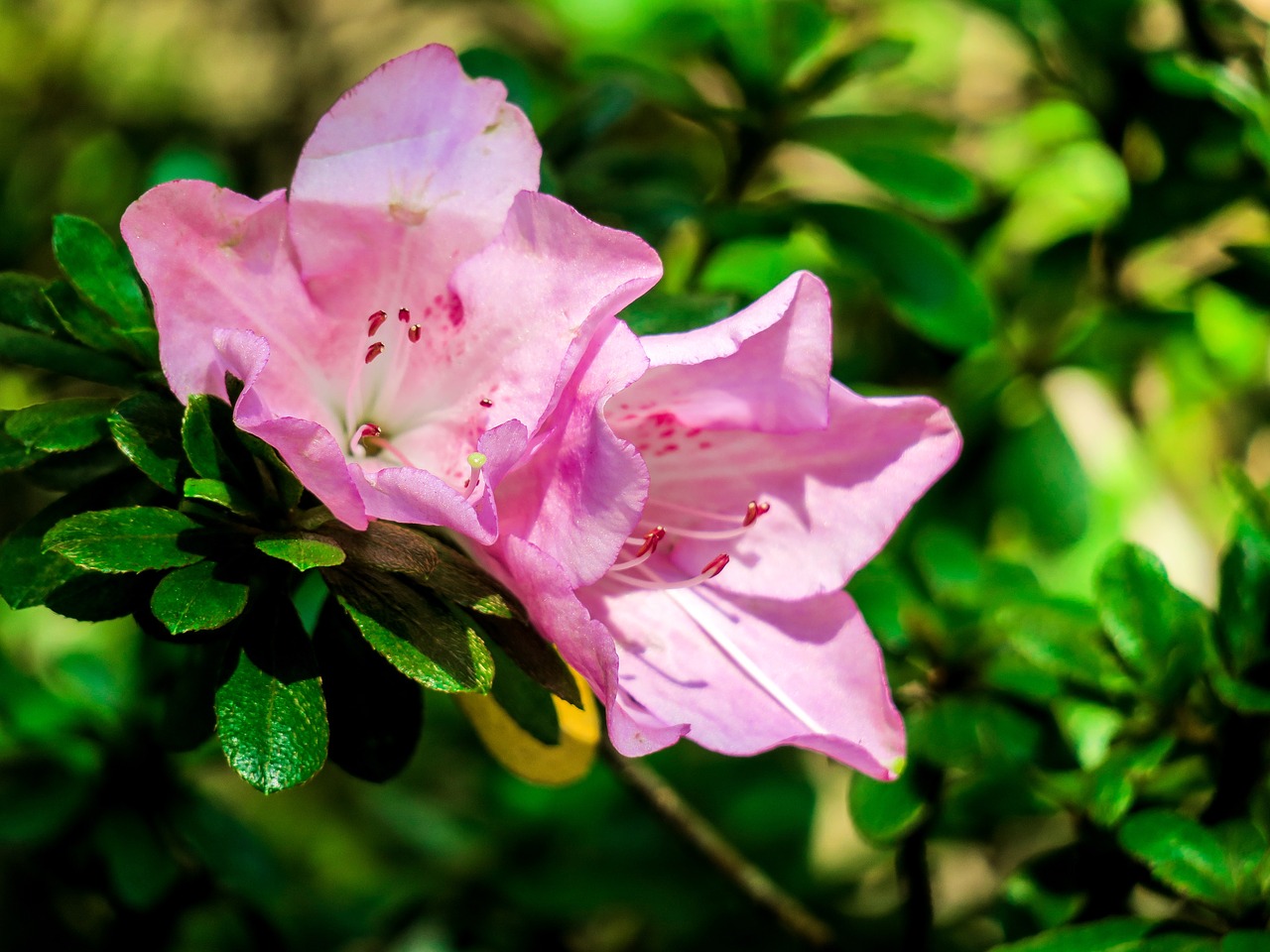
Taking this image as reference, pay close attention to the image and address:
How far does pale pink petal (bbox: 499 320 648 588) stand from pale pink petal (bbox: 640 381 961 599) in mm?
147

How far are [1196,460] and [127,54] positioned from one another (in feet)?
9.68

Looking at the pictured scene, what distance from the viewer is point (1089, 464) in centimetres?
250

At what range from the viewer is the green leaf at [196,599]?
2.33 feet

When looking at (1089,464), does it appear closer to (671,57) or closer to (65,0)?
(671,57)

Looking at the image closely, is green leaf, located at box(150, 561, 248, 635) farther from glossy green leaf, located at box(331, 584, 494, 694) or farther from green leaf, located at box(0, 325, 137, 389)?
green leaf, located at box(0, 325, 137, 389)

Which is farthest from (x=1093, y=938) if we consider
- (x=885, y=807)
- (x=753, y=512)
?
(x=753, y=512)

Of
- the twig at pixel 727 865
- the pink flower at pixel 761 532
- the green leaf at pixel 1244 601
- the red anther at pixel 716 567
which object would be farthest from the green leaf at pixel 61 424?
A: the green leaf at pixel 1244 601

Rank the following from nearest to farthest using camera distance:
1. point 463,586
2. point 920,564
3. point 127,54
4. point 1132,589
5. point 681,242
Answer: point 463,586 → point 1132,589 → point 920,564 → point 681,242 → point 127,54

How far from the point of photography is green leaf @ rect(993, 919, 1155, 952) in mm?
912

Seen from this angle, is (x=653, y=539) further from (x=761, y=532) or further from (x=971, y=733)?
(x=971, y=733)

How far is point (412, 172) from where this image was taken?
2.69 ft

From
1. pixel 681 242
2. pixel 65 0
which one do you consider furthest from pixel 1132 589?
pixel 65 0

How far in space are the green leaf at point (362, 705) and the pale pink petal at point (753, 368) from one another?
26cm

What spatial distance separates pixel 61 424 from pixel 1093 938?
0.86 m
